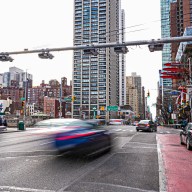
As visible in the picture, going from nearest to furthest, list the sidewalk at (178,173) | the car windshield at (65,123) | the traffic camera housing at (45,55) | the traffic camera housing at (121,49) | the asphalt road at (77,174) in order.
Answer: the asphalt road at (77,174) < the sidewalk at (178,173) < the car windshield at (65,123) < the traffic camera housing at (121,49) < the traffic camera housing at (45,55)

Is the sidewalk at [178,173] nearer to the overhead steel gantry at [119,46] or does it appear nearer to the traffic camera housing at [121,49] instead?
the overhead steel gantry at [119,46]

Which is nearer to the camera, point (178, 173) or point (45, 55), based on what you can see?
point (178, 173)

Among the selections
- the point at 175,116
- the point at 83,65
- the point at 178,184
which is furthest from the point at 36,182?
the point at 83,65

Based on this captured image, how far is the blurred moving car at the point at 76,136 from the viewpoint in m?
9.28

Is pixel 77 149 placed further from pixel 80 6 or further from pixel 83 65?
pixel 83 65

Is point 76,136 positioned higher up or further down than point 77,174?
higher up

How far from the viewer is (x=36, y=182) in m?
6.27

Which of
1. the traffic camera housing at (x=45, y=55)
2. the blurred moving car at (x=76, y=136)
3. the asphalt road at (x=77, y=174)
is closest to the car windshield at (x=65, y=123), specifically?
the blurred moving car at (x=76, y=136)

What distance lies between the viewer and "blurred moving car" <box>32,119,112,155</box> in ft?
30.5

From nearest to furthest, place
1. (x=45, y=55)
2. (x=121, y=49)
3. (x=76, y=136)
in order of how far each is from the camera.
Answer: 1. (x=76, y=136)
2. (x=121, y=49)
3. (x=45, y=55)

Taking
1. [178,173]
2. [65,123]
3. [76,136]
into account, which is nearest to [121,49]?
[65,123]

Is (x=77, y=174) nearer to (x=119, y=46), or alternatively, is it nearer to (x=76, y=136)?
(x=76, y=136)

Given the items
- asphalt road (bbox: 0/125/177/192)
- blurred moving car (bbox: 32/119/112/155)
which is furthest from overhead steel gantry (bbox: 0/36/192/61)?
asphalt road (bbox: 0/125/177/192)

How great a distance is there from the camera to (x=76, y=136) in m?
9.37
